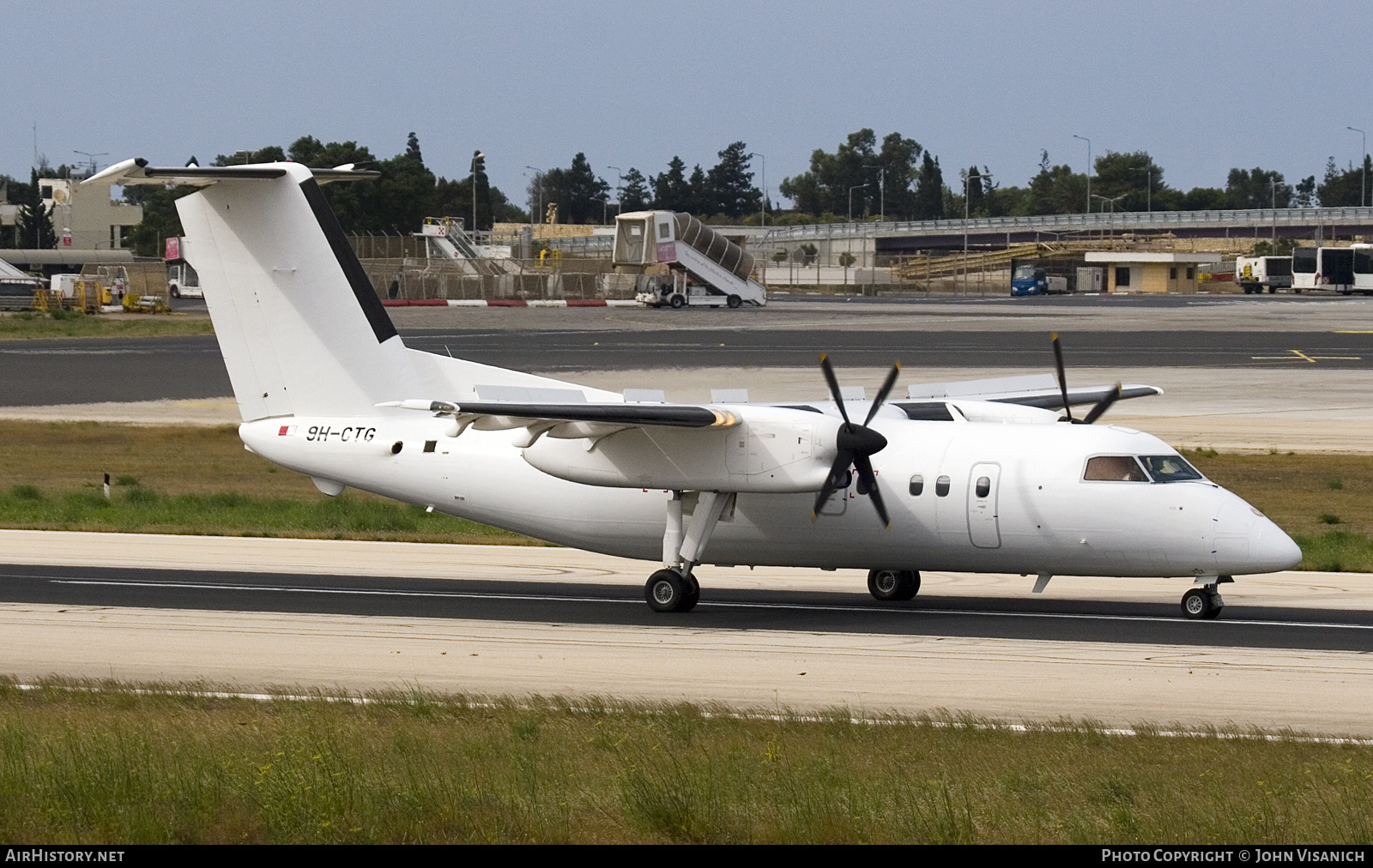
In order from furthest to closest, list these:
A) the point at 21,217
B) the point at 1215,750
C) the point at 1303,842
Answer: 1. the point at 21,217
2. the point at 1215,750
3. the point at 1303,842

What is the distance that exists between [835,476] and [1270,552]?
5463mm

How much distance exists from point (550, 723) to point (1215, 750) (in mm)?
6106

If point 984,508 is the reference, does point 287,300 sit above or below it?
above

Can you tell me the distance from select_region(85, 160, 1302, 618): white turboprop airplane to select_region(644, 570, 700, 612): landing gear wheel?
0.03 m

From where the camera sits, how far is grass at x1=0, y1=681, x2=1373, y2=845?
34.9 ft

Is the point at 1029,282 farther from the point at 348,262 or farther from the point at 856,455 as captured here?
the point at 856,455

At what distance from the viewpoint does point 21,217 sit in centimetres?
18675

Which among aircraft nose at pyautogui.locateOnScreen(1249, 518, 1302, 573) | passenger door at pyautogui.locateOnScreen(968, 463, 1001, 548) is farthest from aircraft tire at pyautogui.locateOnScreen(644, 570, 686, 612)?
aircraft nose at pyautogui.locateOnScreen(1249, 518, 1302, 573)

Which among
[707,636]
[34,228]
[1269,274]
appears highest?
[34,228]

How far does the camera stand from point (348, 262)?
23.5 metres

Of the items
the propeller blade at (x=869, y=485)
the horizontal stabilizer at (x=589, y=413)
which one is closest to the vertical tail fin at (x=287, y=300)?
the horizontal stabilizer at (x=589, y=413)

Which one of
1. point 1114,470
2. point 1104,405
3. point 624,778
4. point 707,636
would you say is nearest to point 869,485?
point 707,636

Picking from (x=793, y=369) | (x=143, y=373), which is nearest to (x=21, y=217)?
(x=143, y=373)
